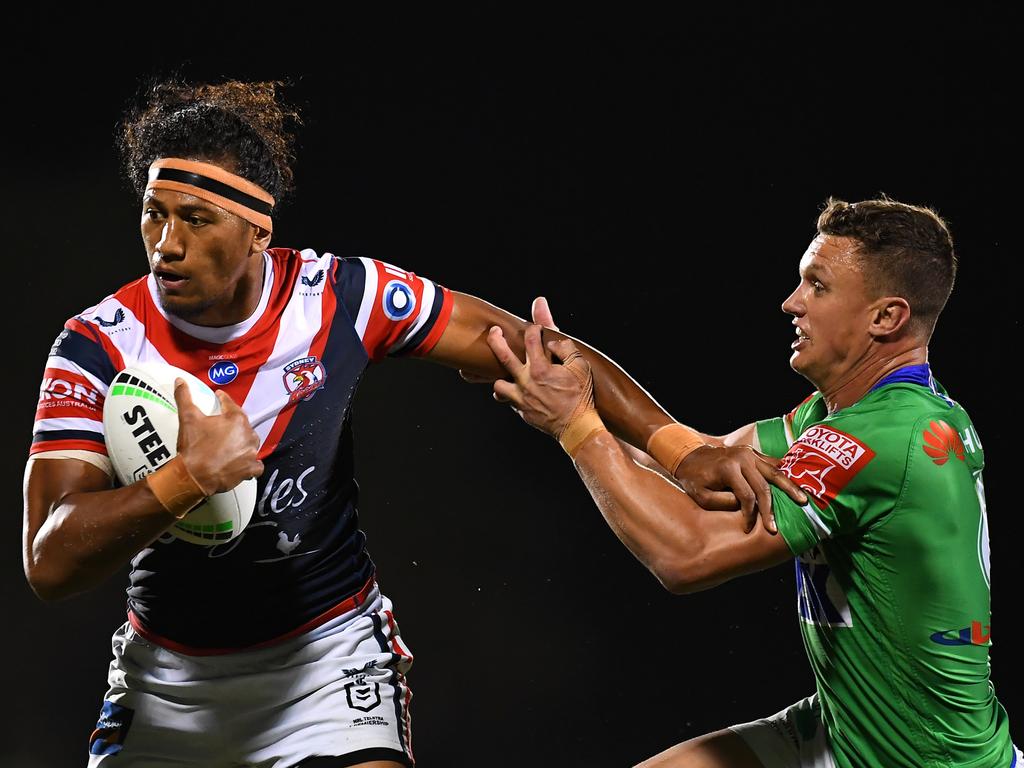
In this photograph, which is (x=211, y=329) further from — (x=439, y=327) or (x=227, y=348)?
(x=439, y=327)

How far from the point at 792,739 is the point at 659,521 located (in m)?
0.71

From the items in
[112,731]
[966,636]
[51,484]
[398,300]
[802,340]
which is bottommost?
[966,636]

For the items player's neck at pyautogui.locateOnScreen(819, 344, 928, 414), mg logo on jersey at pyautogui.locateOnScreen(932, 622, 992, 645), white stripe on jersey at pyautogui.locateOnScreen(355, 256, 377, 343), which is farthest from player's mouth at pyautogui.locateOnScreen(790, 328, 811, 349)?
white stripe on jersey at pyautogui.locateOnScreen(355, 256, 377, 343)

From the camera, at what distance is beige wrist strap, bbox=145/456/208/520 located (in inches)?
82.0

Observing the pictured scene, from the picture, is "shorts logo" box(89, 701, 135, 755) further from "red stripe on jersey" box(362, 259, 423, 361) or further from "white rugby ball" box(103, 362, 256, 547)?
"red stripe on jersey" box(362, 259, 423, 361)

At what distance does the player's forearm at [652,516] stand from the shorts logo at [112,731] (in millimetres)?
1062

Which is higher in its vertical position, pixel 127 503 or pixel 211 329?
pixel 211 329

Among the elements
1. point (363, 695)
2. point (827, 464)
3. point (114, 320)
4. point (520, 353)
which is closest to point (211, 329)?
point (114, 320)

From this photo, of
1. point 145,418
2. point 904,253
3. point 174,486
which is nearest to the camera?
point 174,486

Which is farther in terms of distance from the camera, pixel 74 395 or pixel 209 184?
pixel 209 184

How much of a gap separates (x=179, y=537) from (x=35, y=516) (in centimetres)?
27

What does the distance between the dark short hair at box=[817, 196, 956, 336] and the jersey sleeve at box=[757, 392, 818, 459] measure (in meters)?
0.40

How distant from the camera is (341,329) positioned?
2.58m

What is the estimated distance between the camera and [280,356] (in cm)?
252
